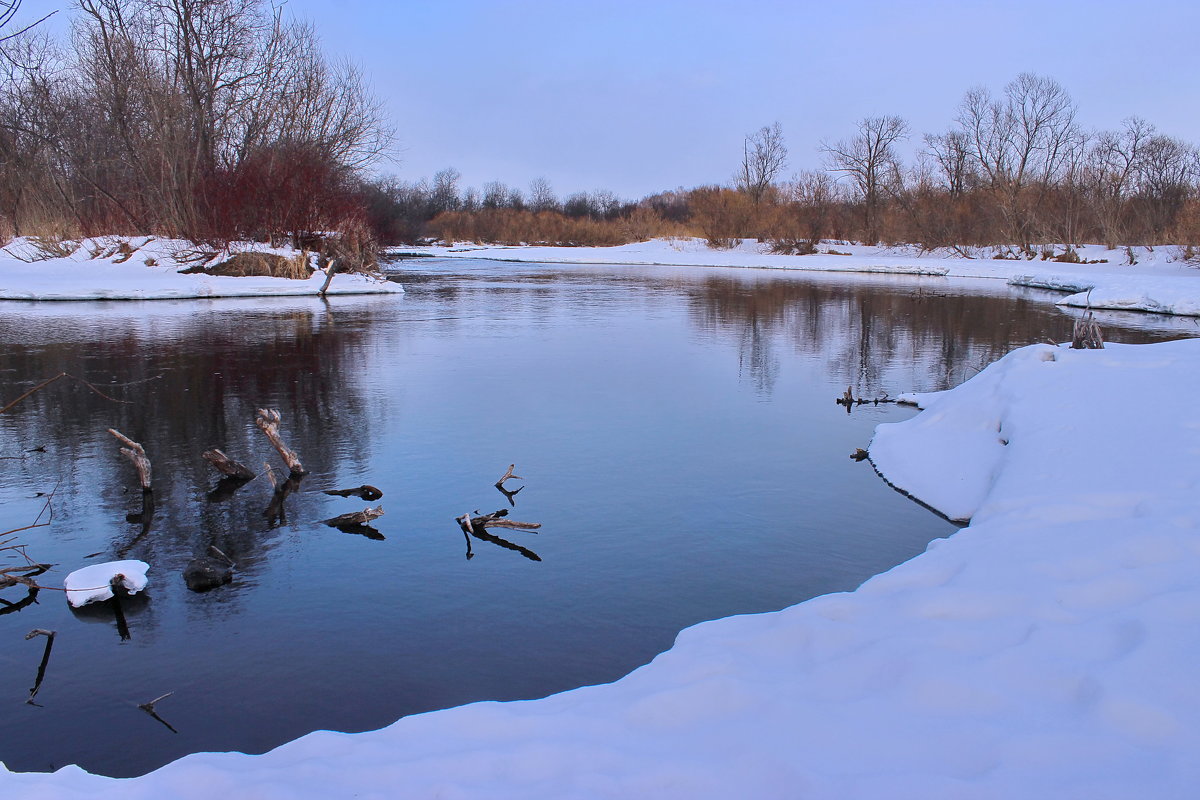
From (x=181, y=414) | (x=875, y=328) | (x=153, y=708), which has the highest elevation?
(x=875, y=328)

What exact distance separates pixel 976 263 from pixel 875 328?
26939 mm

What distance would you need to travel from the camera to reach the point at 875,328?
19000 mm

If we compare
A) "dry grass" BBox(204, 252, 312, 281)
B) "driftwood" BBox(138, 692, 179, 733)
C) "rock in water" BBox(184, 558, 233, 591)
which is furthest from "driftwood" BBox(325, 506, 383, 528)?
"dry grass" BBox(204, 252, 312, 281)

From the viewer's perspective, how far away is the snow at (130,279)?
22922mm

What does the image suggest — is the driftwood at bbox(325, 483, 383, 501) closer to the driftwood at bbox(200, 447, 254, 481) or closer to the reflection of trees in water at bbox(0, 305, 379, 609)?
the reflection of trees in water at bbox(0, 305, 379, 609)

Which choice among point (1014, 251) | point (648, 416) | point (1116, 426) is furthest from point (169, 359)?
point (1014, 251)

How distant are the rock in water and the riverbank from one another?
11001 mm

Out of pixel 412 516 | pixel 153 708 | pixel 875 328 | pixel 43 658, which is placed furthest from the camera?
pixel 875 328

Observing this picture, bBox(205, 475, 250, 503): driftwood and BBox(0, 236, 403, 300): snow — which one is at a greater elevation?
BBox(0, 236, 403, 300): snow

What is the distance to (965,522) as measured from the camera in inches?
276

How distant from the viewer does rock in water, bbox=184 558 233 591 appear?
5.52 metres

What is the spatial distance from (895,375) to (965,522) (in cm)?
661

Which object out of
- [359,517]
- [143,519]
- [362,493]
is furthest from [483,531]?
[143,519]

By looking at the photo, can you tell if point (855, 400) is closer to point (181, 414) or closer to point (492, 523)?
point (492, 523)
